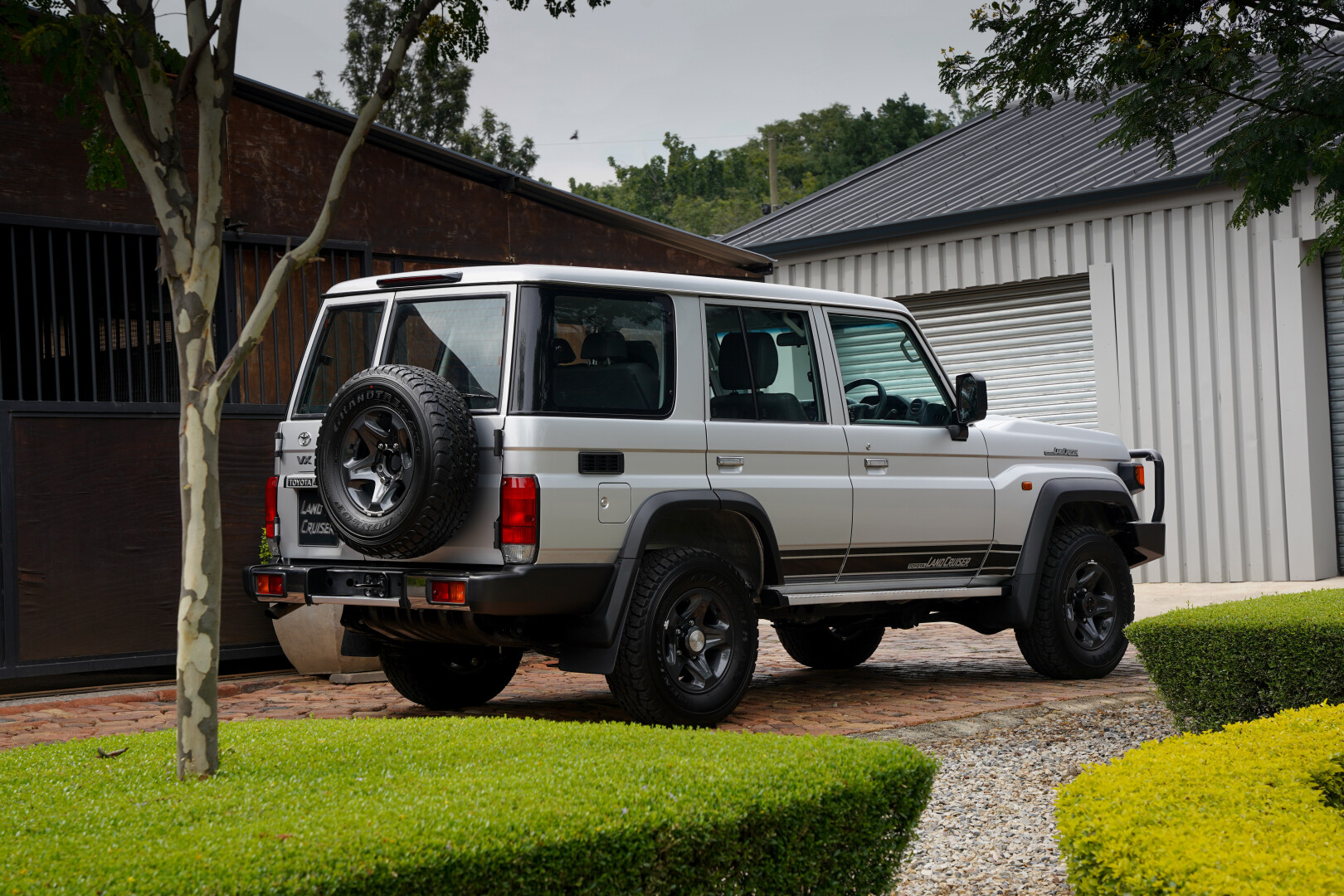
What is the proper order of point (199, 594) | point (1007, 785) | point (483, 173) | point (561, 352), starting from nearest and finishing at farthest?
point (199, 594), point (1007, 785), point (561, 352), point (483, 173)

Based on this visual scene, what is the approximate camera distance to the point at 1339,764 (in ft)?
12.1

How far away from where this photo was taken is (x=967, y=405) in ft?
25.0

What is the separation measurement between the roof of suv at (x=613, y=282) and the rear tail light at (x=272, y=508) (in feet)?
3.29

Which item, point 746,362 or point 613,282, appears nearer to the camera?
point 613,282

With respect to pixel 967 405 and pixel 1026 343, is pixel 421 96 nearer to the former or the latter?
pixel 1026 343

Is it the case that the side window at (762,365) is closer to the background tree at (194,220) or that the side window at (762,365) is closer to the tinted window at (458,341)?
the tinted window at (458,341)

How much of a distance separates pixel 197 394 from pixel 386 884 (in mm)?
1767

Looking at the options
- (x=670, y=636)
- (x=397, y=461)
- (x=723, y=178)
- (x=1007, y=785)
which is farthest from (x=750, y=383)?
(x=723, y=178)

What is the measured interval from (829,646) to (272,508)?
A: 395cm

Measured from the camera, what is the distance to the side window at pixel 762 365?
6.70 metres

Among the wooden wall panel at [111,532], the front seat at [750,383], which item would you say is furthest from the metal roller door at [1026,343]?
the wooden wall panel at [111,532]

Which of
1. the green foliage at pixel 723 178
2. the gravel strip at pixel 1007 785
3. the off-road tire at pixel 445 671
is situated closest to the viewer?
the gravel strip at pixel 1007 785

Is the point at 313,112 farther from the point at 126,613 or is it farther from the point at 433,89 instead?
the point at 433,89

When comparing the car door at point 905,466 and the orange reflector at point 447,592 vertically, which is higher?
the car door at point 905,466
